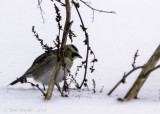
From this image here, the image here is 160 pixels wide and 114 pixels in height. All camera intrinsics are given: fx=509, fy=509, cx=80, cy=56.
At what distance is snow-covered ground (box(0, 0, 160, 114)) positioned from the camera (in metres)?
4.75

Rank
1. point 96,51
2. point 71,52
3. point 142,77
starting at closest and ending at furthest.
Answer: point 142,77 → point 71,52 → point 96,51

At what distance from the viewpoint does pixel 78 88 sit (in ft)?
19.7

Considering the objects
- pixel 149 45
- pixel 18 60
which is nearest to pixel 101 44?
pixel 149 45

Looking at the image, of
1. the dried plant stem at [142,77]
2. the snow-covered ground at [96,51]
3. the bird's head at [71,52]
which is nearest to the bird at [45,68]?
the bird's head at [71,52]

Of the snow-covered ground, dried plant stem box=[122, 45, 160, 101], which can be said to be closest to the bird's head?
the snow-covered ground

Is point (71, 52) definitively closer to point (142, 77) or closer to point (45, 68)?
point (45, 68)

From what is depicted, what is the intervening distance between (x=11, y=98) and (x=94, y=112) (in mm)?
1004

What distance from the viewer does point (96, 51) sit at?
852cm

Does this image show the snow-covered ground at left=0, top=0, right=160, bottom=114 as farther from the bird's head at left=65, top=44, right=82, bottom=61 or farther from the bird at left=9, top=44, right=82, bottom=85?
Answer: the bird's head at left=65, top=44, right=82, bottom=61

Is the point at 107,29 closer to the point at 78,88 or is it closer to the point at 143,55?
the point at 143,55

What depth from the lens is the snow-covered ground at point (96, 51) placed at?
475 centimetres

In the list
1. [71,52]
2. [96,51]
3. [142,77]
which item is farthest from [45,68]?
[96,51]

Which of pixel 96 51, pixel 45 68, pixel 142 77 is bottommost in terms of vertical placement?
pixel 96 51

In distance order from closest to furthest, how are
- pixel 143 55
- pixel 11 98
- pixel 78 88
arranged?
pixel 11 98, pixel 78 88, pixel 143 55
